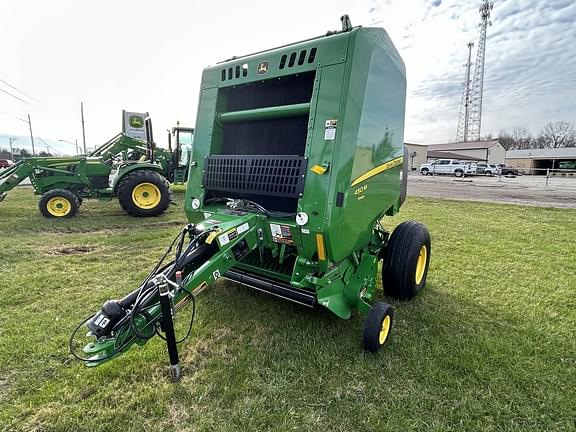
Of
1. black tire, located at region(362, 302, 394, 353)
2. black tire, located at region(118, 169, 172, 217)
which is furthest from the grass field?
black tire, located at region(118, 169, 172, 217)

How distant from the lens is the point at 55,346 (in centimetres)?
257

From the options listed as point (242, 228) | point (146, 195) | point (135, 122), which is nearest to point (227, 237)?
point (242, 228)

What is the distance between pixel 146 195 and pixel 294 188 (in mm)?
→ 6354

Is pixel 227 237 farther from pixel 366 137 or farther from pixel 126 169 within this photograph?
pixel 126 169

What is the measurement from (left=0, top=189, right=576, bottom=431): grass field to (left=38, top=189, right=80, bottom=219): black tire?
3414mm

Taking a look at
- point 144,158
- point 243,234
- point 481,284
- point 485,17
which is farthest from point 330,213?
point 485,17

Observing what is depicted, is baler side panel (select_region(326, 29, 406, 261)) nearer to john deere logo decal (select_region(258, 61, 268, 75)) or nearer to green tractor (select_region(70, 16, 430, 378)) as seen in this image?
green tractor (select_region(70, 16, 430, 378))

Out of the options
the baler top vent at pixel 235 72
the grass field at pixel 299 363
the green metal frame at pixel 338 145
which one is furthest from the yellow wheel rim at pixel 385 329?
the baler top vent at pixel 235 72

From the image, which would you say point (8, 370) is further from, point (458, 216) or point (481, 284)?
point (458, 216)

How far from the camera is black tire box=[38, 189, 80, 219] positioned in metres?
7.34

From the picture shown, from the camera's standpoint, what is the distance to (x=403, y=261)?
10.8 ft

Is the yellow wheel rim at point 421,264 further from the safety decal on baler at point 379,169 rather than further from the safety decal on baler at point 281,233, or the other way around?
the safety decal on baler at point 281,233

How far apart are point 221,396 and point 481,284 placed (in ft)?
11.0

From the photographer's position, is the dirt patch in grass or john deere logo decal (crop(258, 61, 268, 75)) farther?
the dirt patch in grass
